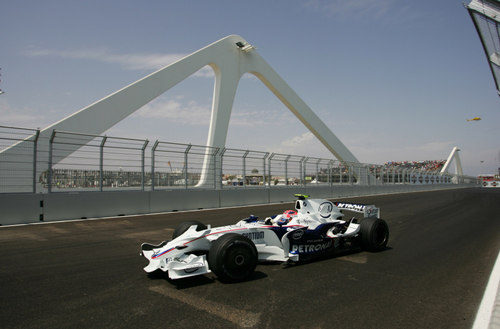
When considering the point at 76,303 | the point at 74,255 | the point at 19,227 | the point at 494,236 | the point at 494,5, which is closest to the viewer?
the point at 76,303

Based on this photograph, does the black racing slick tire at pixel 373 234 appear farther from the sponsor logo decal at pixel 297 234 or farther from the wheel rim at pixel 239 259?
the wheel rim at pixel 239 259

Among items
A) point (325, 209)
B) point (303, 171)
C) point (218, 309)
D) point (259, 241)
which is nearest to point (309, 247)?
point (259, 241)

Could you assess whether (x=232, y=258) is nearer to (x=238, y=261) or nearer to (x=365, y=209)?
(x=238, y=261)

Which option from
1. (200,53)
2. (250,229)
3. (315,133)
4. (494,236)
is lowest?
(494,236)

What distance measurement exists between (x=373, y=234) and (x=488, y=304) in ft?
7.78

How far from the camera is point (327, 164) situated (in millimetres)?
22359

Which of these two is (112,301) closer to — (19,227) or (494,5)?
(19,227)

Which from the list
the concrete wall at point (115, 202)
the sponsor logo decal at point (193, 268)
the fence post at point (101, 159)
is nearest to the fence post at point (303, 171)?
the concrete wall at point (115, 202)

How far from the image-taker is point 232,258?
13.2ft

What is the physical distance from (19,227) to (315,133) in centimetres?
3013

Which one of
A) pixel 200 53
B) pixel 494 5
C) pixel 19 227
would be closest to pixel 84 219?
pixel 19 227

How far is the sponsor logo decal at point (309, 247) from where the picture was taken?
16.1ft

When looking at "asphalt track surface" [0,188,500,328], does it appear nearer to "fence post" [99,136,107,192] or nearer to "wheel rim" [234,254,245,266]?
"wheel rim" [234,254,245,266]

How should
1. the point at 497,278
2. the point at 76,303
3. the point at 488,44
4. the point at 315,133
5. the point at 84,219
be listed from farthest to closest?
the point at 315,133, the point at 488,44, the point at 84,219, the point at 497,278, the point at 76,303
